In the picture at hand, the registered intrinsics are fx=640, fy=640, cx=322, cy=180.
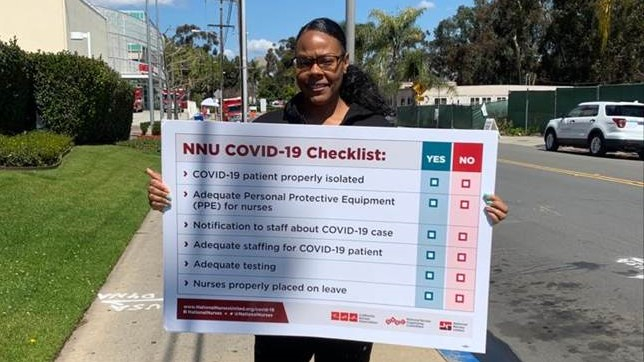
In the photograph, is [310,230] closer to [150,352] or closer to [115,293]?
[150,352]

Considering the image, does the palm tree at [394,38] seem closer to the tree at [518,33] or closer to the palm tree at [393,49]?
the palm tree at [393,49]

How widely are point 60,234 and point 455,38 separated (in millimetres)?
85100

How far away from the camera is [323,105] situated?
2521mm

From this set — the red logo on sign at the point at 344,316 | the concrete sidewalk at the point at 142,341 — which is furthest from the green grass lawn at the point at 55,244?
the red logo on sign at the point at 344,316

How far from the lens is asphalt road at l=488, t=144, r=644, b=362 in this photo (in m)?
4.61

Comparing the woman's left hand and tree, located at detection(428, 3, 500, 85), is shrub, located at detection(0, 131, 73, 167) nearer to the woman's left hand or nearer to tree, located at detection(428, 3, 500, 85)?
the woman's left hand

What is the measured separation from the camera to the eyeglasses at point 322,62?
243 centimetres

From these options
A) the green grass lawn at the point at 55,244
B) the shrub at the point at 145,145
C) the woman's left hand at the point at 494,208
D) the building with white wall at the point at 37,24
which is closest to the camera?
the woman's left hand at the point at 494,208

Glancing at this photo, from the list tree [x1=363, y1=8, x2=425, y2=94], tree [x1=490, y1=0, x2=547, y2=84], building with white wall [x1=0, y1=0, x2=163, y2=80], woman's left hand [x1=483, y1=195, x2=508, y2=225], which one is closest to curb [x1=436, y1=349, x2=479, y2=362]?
woman's left hand [x1=483, y1=195, x2=508, y2=225]

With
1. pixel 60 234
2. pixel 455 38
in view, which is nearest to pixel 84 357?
pixel 60 234

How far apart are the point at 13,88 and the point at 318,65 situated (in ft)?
46.8

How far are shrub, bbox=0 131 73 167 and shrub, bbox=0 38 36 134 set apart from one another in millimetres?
1963

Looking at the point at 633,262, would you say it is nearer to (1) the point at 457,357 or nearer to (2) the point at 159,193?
(1) the point at 457,357

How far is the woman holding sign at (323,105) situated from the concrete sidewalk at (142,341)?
162cm
